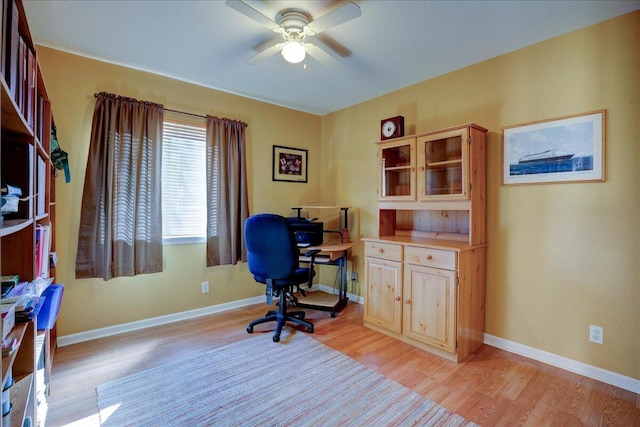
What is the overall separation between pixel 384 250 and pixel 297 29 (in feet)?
6.41

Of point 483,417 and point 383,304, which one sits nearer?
point 483,417

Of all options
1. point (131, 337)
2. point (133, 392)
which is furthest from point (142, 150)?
point (133, 392)

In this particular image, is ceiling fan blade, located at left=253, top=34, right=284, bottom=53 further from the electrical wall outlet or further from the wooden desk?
the electrical wall outlet

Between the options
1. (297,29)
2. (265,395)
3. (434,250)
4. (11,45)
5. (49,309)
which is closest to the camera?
(11,45)

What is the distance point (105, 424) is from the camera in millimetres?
1706

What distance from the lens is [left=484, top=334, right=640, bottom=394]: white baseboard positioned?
204 centimetres

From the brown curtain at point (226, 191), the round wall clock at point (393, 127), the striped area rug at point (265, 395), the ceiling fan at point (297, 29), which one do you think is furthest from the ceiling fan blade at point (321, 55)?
the striped area rug at point (265, 395)

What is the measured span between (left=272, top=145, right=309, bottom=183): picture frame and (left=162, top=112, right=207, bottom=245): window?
36.3 inches

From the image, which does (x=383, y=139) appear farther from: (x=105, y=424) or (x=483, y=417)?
(x=105, y=424)

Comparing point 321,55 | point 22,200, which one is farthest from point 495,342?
point 22,200

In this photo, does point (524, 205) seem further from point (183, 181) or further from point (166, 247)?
point (166, 247)

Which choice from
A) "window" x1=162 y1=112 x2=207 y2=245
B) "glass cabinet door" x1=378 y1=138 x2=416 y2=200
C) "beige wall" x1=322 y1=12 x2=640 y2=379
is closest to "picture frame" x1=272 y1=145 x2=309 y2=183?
"window" x1=162 y1=112 x2=207 y2=245

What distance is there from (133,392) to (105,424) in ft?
0.92

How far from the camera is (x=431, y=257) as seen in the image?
2516mm
